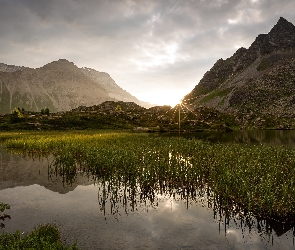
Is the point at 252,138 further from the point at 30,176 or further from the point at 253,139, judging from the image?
the point at 30,176

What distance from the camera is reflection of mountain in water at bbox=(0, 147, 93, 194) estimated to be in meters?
21.0

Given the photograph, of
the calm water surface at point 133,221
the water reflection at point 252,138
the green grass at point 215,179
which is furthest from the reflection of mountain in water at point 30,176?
the water reflection at point 252,138

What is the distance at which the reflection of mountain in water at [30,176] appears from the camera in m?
21.0

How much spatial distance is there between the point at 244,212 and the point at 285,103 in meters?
188

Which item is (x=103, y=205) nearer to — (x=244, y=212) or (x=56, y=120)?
(x=244, y=212)

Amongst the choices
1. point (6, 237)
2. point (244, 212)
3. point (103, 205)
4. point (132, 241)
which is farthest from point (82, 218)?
point (244, 212)

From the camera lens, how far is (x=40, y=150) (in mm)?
37969

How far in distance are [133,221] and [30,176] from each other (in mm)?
15272

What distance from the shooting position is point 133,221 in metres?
13.9

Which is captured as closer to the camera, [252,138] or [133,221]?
[133,221]

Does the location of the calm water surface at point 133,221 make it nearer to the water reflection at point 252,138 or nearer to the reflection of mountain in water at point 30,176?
the reflection of mountain in water at point 30,176

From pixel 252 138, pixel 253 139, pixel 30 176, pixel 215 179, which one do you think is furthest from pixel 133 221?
pixel 252 138

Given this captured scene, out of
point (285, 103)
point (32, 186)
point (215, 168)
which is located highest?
point (285, 103)

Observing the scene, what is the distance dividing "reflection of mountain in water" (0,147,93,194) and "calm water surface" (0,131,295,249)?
21.3 inches
